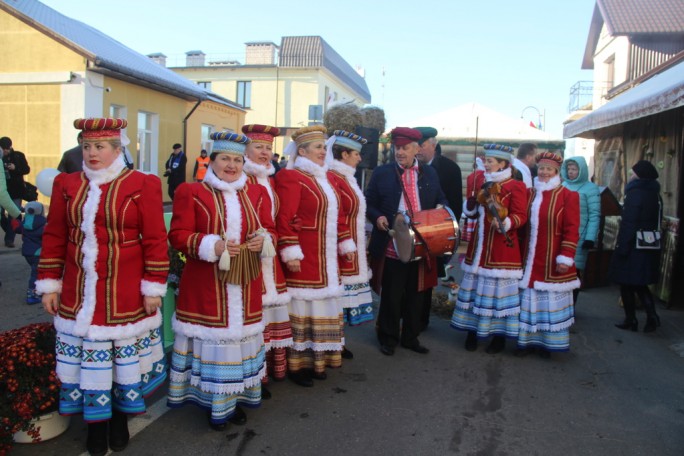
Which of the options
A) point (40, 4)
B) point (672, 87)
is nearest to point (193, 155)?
point (40, 4)

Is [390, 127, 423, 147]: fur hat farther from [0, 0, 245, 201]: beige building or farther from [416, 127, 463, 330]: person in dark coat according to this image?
[0, 0, 245, 201]: beige building

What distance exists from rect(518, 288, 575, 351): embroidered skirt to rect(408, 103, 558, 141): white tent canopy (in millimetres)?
9943

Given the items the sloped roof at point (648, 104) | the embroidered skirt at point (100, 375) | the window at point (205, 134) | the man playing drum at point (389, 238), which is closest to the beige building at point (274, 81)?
the window at point (205, 134)

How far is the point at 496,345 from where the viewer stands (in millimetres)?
6004

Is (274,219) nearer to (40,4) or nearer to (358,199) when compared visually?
(358,199)

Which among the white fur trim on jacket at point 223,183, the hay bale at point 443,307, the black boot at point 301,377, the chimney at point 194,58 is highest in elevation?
the chimney at point 194,58

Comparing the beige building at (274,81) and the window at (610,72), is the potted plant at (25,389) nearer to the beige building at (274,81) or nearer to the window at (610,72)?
the window at (610,72)

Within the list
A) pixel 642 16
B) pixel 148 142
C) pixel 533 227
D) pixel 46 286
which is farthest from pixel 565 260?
pixel 642 16

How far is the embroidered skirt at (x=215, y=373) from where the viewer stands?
12.6 ft

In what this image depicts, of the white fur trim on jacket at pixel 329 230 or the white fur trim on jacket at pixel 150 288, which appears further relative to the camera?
the white fur trim on jacket at pixel 329 230

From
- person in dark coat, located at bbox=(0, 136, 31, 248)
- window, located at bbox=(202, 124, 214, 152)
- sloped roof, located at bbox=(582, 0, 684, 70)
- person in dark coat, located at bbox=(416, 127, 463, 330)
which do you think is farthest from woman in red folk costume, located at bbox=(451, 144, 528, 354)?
window, located at bbox=(202, 124, 214, 152)

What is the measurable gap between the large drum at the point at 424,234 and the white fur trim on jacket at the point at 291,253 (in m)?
1.15

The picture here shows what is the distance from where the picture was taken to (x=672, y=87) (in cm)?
709

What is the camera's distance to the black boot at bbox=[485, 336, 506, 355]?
5988mm
